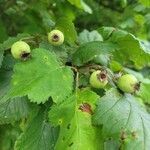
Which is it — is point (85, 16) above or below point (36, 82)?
below

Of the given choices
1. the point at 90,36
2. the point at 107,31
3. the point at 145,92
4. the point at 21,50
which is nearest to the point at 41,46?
the point at 21,50

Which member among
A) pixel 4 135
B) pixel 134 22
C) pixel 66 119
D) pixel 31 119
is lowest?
pixel 4 135

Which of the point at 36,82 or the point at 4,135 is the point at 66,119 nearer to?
the point at 36,82

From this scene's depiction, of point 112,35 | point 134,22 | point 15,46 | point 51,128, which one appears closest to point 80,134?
point 51,128

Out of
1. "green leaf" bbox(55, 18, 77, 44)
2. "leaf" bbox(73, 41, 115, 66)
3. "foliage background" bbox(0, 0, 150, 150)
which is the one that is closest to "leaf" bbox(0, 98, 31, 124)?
"foliage background" bbox(0, 0, 150, 150)

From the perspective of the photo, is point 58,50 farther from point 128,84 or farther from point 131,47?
point 128,84

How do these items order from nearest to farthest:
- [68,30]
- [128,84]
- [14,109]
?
1. [128,84]
2. [14,109]
3. [68,30]
